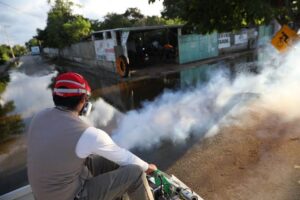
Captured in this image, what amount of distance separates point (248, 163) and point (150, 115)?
3.40 metres

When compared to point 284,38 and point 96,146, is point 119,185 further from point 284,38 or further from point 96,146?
point 284,38

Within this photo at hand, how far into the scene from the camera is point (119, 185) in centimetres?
221

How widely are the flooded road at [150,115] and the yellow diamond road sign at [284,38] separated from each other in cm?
201

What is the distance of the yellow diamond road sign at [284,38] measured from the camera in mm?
5277

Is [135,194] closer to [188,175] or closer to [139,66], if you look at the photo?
[188,175]

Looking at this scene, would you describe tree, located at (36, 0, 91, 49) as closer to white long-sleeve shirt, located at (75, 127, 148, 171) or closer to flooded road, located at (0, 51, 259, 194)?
flooded road, located at (0, 51, 259, 194)

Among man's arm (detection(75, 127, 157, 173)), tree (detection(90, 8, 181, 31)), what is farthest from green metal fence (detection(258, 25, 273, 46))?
man's arm (detection(75, 127, 157, 173))

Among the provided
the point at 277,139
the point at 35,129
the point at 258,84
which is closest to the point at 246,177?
the point at 277,139

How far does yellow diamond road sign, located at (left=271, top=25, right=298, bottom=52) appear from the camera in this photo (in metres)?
5.28

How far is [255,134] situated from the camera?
16.8 feet

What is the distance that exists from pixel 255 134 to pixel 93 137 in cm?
413

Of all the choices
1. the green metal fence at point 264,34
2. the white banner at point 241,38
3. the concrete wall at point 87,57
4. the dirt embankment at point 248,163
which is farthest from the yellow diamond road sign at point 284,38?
the green metal fence at point 264,34

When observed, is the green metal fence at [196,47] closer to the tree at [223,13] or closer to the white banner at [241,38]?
the white banner at [241,38]

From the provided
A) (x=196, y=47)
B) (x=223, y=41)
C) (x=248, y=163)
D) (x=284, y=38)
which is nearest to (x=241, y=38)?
(x=223, y=41)
